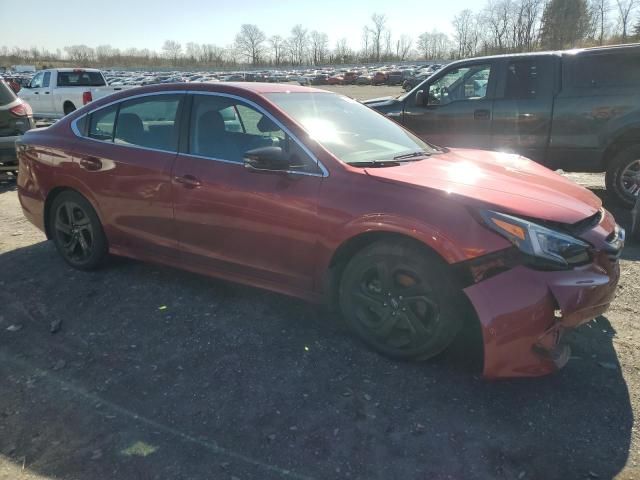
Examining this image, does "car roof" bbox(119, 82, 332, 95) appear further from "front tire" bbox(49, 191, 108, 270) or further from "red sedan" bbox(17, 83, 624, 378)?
"front tire" bbox(49, 191, 108, 270)

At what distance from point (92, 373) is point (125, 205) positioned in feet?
4.93

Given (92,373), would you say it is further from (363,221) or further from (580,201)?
(580,201)

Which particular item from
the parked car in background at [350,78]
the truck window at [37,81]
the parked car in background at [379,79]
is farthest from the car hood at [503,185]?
the parked car in background at [350,78]

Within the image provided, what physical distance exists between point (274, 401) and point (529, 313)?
4.62ft

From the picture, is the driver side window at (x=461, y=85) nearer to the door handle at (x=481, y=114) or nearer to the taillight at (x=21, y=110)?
the door handle at (x=481, y=114)

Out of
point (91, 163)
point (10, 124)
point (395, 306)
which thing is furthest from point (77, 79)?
point (395, 306)

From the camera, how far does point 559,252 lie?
2670 mm

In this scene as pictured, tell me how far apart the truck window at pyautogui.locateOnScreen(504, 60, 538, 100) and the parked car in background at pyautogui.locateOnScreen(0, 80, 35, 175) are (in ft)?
24.1

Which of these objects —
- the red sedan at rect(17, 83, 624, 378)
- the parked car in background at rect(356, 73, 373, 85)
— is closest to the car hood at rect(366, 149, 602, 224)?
the red sedan at rect(17, 83, 624, 378)

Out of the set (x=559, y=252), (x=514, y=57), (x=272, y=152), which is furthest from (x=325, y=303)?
(x=514, y=57)

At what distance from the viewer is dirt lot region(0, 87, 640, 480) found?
2311 mm

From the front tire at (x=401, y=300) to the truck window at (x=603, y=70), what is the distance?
500 centimetres

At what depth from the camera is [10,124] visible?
26.3 feet

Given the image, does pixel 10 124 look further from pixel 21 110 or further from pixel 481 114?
pixel 481 114
